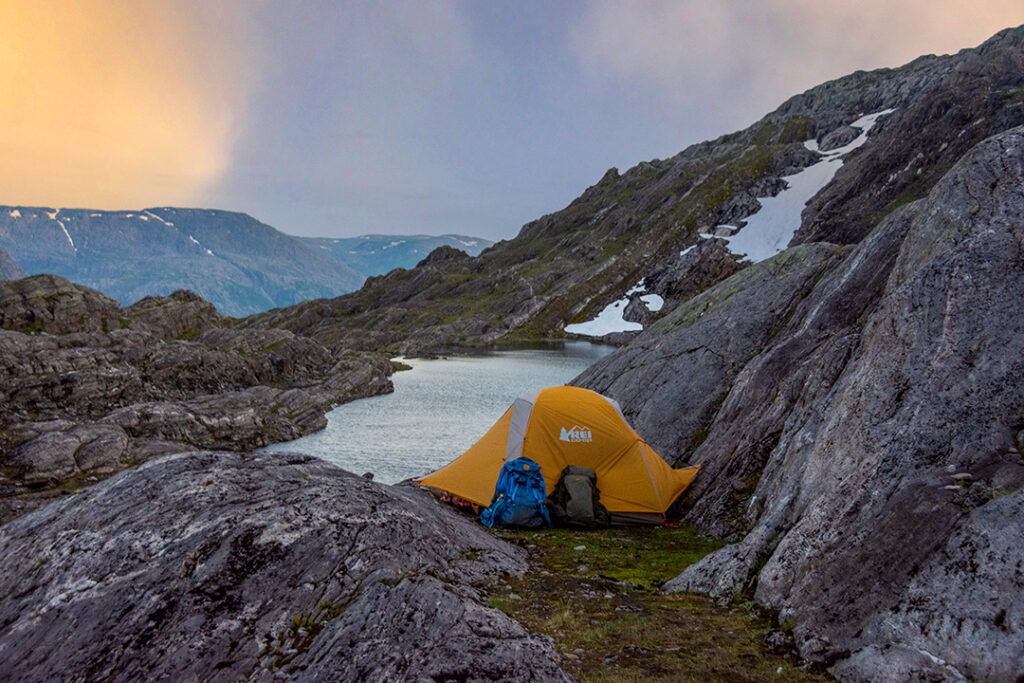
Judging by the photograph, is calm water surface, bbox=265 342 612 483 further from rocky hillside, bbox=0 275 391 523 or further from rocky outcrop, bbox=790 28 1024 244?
rocky outcrop, bbox=790 28 1024 244

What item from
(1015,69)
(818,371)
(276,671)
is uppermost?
(1015,69)

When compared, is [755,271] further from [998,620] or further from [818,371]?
[998,620]

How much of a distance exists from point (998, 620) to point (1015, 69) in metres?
165

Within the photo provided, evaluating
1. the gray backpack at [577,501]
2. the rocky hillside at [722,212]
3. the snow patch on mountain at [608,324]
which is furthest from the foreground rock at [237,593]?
the snow patch on mountain at [608,324]

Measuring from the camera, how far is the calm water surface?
38566mm

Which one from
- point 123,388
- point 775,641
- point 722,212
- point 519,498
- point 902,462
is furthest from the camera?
point 722,212

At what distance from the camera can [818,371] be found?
1549 centimetres

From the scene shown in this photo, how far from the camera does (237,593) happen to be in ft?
24.8

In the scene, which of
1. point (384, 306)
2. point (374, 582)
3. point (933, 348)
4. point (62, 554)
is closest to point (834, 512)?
point (933, 348)

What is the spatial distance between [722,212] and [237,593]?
182 metres

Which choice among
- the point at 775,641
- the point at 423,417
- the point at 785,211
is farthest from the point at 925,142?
the point at 775,641

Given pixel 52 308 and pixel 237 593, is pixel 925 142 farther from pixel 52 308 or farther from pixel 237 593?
pixel 52 308

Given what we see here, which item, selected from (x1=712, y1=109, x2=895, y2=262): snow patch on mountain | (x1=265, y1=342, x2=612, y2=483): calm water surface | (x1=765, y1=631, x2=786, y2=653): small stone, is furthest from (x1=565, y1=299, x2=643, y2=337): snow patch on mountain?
(x1=765, y1=631, x2=786, y2=653): small stone

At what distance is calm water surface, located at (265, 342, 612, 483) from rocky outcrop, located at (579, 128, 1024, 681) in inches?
898
